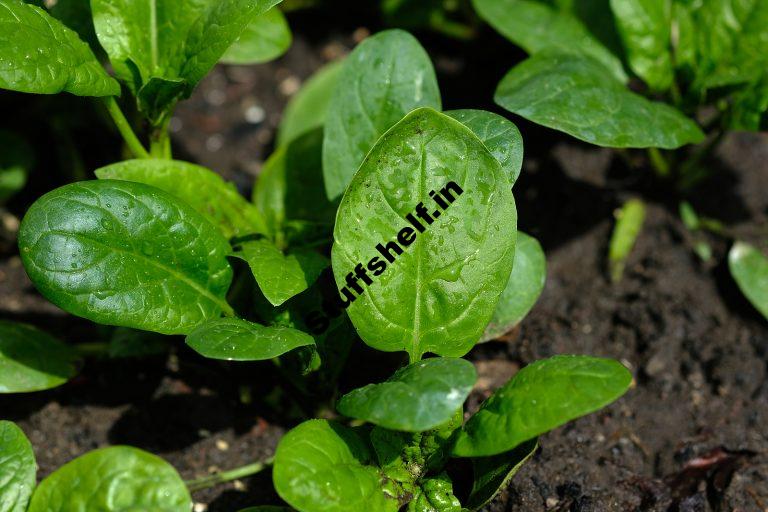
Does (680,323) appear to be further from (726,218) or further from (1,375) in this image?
(1,375)

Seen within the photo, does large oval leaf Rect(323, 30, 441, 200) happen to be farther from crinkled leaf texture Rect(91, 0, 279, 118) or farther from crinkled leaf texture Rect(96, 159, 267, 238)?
crinkled leaf texture Rect(91, 0, 279, 118)

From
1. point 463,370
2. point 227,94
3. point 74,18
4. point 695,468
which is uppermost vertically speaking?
point 74,18

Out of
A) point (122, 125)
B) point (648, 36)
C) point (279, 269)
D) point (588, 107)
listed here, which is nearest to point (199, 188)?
point (122, 125)

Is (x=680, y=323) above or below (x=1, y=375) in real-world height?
below

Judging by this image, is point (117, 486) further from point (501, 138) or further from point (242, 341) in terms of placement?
point (501, 138)

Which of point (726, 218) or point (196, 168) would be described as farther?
point (726, 218)

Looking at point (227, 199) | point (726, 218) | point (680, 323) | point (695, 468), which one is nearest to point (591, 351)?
point (680, 323)

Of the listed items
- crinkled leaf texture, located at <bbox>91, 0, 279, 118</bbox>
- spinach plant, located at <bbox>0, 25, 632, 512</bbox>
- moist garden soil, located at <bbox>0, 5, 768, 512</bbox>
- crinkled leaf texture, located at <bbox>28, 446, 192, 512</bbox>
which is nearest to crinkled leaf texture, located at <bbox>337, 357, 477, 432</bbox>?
spinach plant, located at <bbox>0, 25, 632, 512</bbox>

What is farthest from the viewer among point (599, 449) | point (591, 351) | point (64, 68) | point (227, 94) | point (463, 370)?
point (227, 94)

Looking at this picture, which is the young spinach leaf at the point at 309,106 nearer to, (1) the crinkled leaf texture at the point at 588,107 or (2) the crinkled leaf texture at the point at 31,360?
(1) the crinkled leaf texture at the point at 588,107
